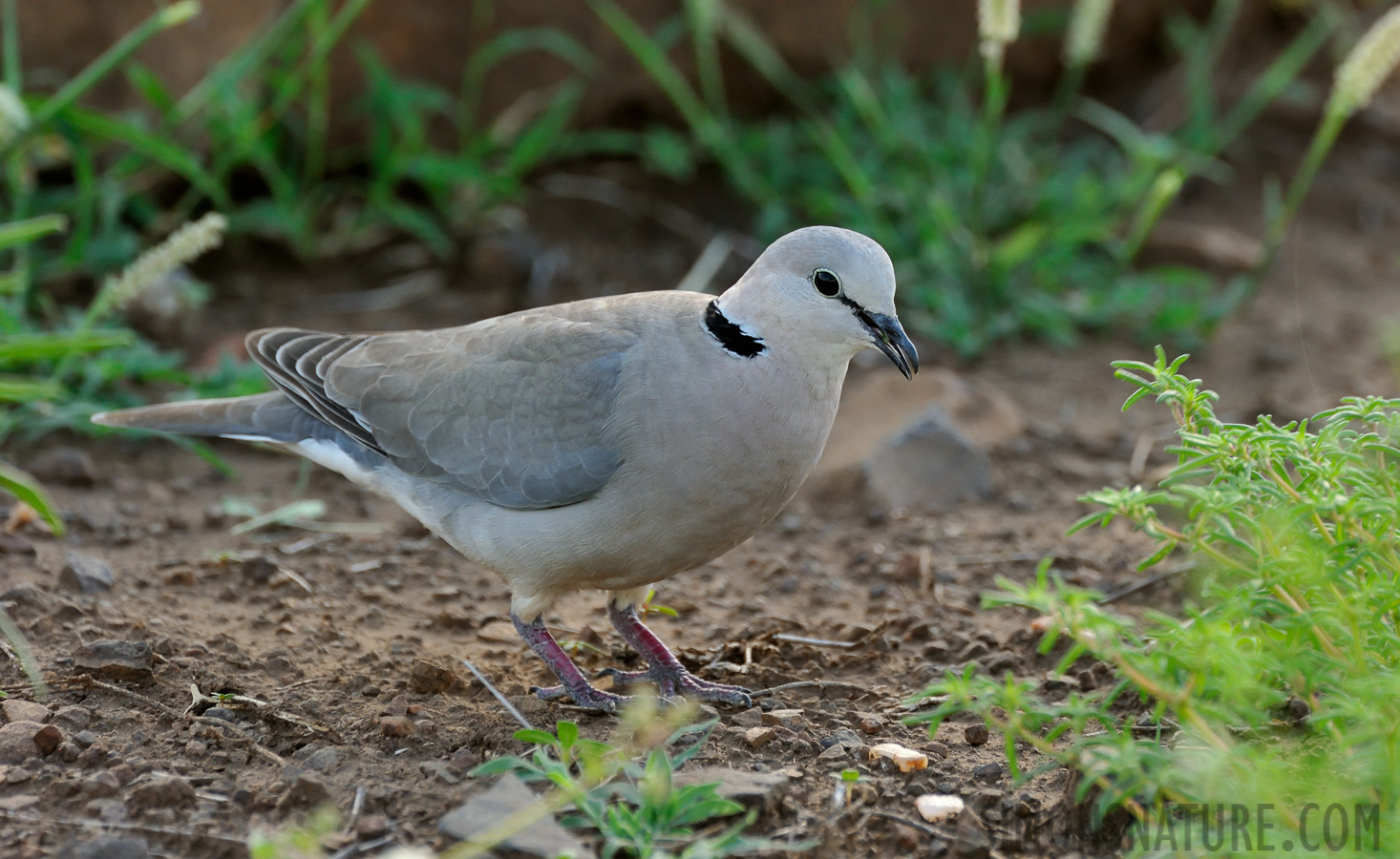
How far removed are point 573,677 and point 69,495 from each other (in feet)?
7.01

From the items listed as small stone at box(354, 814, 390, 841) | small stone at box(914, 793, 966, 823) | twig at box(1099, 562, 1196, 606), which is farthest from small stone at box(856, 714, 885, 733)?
small stone at box(354, 814, 390, 841)

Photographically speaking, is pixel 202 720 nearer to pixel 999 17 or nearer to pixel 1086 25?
pixel 999 17

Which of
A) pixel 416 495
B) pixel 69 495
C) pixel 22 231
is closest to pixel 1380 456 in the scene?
pixel 416 495

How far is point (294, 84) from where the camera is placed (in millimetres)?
5543

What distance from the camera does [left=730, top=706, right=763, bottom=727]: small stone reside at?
10.4ft

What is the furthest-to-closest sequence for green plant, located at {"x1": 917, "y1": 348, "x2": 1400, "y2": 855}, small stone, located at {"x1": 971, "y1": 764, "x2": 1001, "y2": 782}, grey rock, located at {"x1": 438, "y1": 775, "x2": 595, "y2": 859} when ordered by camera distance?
small stone, located at {"x1": 971, "y1": 764, "x2": 1001, "y2": 782} → grey rock, located at {"x1": 438, "y1": 775, "x2": 595, "y2": 859} → green plant, located at {"x1": 917, "y1": 348, "x2": 1400, "y2": 855}

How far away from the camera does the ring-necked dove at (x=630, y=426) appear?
321 centimetres

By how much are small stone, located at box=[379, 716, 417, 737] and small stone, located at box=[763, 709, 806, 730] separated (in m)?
0.84

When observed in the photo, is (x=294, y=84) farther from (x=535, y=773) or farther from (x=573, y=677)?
(x=535, y=773)

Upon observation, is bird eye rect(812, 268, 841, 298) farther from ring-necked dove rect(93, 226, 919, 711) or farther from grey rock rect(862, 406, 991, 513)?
grey rock rect(862, 406, 991, 513)

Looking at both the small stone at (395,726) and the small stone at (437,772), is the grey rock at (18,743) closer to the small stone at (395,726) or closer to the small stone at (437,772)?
the small stone at (395,726)

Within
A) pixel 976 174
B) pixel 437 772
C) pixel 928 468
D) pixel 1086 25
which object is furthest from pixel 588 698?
pixel 1086 25

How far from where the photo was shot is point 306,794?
2660 millimetres

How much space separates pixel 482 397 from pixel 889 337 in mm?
1147
